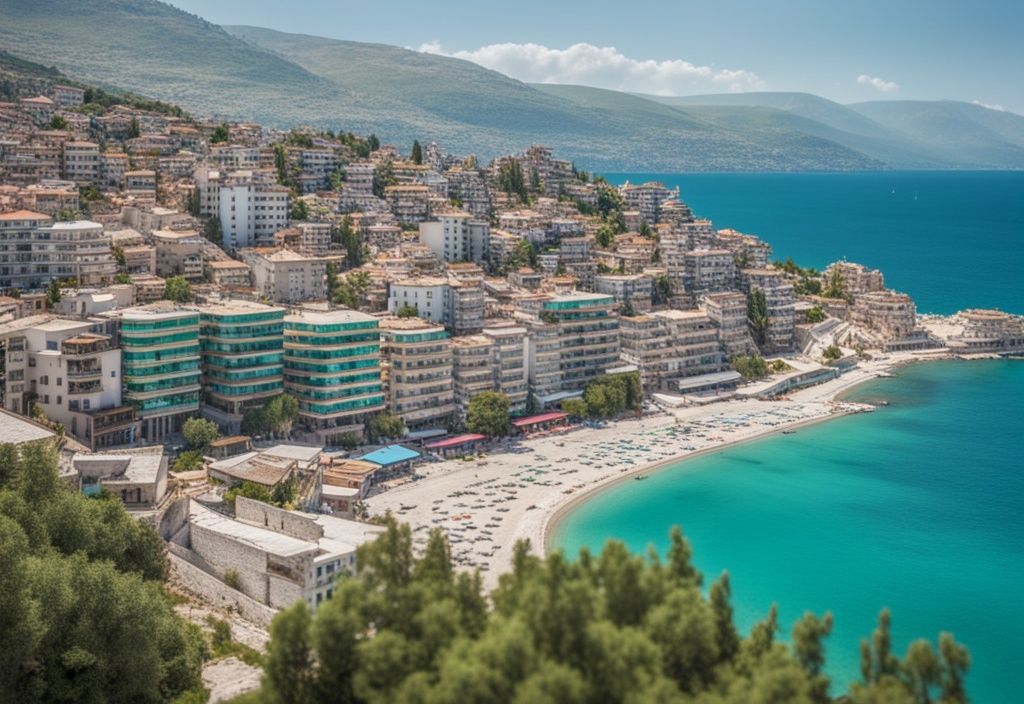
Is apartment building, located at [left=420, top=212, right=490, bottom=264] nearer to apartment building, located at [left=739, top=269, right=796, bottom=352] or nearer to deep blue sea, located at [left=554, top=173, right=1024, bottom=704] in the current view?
apartment building, located at [left=739, top=269, right=796, bottom=352]

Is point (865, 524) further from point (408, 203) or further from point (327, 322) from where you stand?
point (408, 203)

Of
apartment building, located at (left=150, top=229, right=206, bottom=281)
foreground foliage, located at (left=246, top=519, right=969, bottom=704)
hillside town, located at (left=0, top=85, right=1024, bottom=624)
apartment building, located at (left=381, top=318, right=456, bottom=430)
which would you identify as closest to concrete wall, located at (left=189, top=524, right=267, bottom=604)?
hillside town, located at (left=0, top=85, right=1024, bottom=624)

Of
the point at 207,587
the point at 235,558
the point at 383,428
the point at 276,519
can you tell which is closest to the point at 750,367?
the point at 383,428

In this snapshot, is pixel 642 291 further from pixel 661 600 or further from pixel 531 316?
pixel 661 600

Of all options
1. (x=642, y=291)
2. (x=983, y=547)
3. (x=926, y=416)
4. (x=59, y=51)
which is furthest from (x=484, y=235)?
(x=59, y=51)

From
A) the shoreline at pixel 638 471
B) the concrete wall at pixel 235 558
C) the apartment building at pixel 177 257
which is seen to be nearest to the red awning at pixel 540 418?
the shoreline at pixel 638 471

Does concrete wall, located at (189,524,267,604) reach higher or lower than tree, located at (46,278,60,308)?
lower
